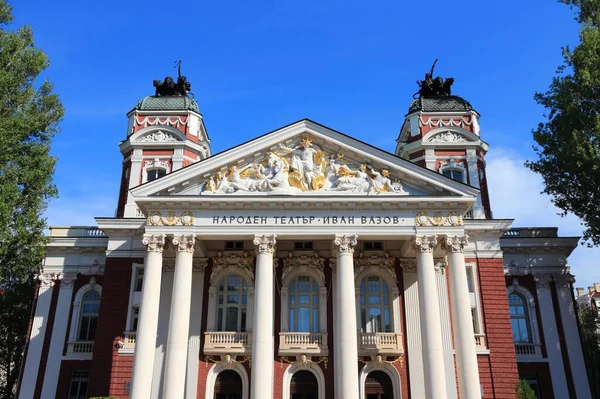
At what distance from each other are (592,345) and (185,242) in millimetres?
35651

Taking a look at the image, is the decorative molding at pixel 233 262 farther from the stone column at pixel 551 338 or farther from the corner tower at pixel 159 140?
the stone column at pixel 551 338

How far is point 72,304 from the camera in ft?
116

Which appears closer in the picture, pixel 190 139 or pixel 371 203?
pixel 371 203

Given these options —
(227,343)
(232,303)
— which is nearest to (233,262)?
(232,303)

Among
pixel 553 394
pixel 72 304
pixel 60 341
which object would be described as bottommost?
pixel 553 394

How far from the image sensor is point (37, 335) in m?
34.7

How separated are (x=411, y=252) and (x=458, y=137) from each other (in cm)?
1098

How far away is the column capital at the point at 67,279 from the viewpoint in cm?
3572

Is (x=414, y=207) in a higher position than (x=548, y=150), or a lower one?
lower

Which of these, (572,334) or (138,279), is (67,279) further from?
(572,334)

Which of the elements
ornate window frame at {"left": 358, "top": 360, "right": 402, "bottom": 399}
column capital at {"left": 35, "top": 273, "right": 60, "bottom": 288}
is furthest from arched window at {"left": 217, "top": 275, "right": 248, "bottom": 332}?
column capital at {"left": 35, "top": 273, "right": 60, "bottom": 288}

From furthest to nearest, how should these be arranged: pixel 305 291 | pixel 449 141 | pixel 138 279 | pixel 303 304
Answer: pixel 449 141
pixel 138 279
pixel 305 291
pixel 303 304

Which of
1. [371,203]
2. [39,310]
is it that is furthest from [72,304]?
[371,203]

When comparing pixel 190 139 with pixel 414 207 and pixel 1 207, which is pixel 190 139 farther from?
pixel 414 207
